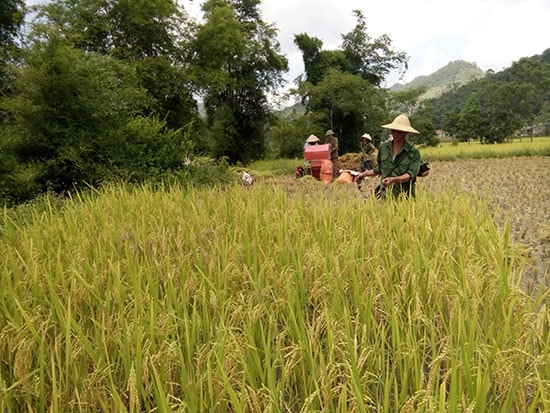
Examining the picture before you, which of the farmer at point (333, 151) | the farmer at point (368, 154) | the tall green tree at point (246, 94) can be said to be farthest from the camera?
the tall green tree at point (246, 94)

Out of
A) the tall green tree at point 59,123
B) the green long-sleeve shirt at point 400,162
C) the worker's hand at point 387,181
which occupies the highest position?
the tall green tree at point 59,123

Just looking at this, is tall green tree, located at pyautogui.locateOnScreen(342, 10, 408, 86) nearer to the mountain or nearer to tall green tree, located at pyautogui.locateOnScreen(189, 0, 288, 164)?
tall green tree, located at pyautogui.locateOnScreen(189, 0, 288, 164)

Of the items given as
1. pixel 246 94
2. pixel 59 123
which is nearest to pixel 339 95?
pixel 246 94

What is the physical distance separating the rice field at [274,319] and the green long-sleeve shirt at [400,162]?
518mm

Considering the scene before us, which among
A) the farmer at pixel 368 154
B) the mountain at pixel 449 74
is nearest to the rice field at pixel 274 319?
the farmer at pixel 368 154

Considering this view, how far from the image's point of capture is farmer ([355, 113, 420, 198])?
348cm

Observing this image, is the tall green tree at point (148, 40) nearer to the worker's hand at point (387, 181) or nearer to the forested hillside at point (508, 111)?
the worker's hand at point (387, 181)

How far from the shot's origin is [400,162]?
11.8 ft

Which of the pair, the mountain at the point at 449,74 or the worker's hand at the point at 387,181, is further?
the mountain at the point at 449,74

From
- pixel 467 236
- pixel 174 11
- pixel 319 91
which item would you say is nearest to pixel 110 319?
pixel 467 236

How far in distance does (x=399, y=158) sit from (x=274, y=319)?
260 centimetres

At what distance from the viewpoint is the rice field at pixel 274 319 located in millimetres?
1077

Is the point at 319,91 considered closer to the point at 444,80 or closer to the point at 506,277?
the point at 506,277

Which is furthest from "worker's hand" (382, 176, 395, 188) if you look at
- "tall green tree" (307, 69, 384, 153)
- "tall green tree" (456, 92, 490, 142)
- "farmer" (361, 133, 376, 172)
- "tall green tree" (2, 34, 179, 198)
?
"tall green tree" (456, 92, 490, 142)
